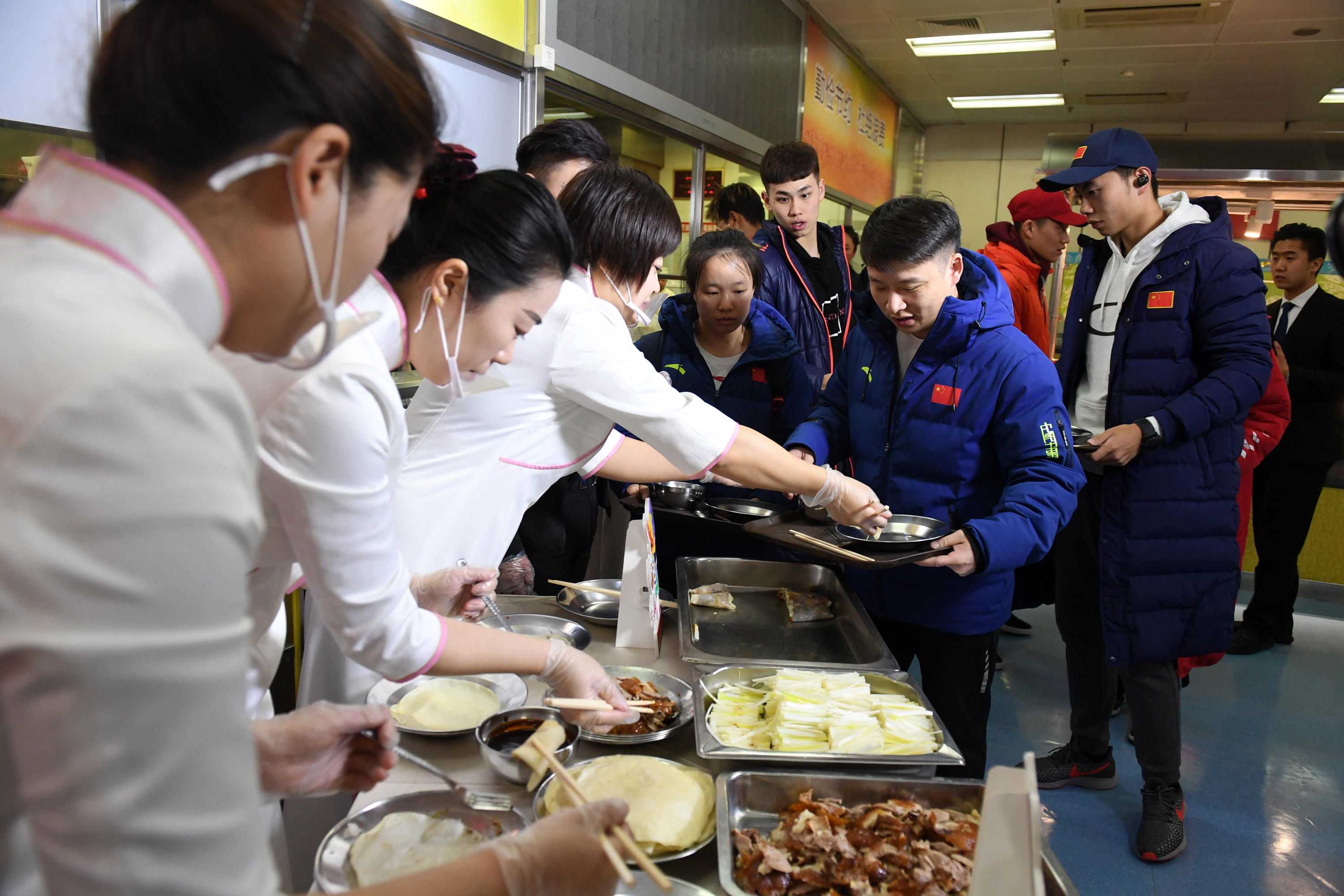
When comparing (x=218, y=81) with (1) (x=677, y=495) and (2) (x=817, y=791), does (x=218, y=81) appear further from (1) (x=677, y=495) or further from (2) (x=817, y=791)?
(1) (x=677, y=495)

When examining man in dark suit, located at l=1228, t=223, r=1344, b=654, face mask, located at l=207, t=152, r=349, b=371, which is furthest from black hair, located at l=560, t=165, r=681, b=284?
man in dark suit, located at l=1228, t=223, r=1344, b=654

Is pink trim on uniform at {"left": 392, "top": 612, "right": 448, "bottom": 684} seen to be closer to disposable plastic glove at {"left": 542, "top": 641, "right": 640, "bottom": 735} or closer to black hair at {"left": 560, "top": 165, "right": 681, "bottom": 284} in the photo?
disposable plastic glove at {"left": 542, "top": 641, "right": 640, "bottom": 735}

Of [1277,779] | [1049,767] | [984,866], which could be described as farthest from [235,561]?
[1277,779]

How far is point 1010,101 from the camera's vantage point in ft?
30.0

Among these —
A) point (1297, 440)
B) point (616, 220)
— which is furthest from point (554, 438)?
point (1297, 440)

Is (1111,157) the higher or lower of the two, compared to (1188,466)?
higher

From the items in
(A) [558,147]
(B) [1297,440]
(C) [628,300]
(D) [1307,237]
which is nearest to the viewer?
(C) [628,300]

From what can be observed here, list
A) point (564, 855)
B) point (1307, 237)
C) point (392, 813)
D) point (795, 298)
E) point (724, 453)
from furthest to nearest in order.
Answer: point (1307, 237) → point (795, 298) → point (724, 453) → point (392, 813) → point (564, 855)

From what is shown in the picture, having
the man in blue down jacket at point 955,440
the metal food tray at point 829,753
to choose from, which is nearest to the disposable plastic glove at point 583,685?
the metal food tray at point 829,753

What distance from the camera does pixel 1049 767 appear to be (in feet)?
9.23

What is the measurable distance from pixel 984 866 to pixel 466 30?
3.00 metres

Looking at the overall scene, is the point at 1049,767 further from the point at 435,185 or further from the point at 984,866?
the point at 435,185

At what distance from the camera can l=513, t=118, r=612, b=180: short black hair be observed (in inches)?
94.8

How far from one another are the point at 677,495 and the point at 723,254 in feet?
3.21
